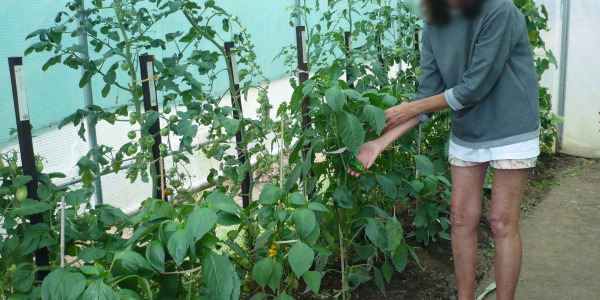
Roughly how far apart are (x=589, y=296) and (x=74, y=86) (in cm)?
251

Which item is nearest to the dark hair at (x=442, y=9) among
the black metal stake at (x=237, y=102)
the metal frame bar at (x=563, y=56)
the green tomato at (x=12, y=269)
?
the black metal stake at (x=237, y=102)

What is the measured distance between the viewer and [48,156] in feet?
8.52

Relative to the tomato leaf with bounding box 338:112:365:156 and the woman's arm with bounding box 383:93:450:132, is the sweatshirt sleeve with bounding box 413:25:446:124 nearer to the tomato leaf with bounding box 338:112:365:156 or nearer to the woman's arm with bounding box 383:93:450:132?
the woman's arm with bounding box 383:93:450:132

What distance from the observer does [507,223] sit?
2336 mm

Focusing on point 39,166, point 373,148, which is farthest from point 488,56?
point 39,166

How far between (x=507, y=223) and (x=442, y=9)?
81 centimetres

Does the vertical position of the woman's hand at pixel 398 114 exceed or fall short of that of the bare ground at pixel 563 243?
it exceeds it

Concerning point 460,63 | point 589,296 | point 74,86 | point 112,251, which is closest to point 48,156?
point 74,86

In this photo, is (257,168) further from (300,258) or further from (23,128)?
(23,128)

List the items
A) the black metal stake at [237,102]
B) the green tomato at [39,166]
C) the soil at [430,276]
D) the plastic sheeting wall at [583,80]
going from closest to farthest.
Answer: the green tomato at [39,166] < the black metal stake at [237,102] < the soil at [430,276] < the plastic sheeting wall at [583,80]

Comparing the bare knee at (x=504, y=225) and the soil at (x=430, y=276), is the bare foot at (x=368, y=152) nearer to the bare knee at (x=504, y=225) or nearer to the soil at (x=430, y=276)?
the bare knee at (x=504, y=225)

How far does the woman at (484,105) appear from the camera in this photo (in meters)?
2.17

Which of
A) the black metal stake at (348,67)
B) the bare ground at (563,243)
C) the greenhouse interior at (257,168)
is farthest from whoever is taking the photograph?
the black metal stake at (348,67)

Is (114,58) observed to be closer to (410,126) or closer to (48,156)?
(48,156)
